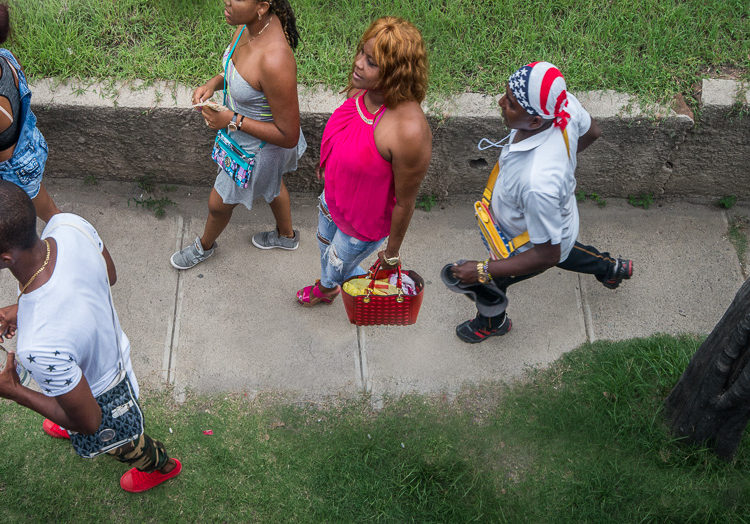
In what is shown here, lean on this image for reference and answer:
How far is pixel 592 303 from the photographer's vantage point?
4.17 metres

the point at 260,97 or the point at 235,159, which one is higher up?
the point at 260,97

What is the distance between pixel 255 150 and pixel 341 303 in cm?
114

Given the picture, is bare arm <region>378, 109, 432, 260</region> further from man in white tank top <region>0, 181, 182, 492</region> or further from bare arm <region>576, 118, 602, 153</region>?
man in white tank top <region>0, 181, 182, 492</region>

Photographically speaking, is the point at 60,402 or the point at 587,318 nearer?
the point at 60,402

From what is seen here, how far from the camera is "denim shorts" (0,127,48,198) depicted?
347 centimetres

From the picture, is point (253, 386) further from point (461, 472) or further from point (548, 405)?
point (548, 405)

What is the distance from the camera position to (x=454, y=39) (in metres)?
4.66

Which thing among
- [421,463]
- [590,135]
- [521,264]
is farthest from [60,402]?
[590,135]

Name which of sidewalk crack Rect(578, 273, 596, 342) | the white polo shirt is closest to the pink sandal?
the white polo shirt

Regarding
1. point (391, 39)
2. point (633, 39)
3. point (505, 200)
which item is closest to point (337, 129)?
point (391, 39)

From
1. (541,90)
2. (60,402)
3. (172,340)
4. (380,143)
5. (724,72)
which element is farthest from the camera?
(724,72)

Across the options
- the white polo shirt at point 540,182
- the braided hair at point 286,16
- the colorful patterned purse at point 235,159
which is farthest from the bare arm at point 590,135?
the colorful patterned purse at point 235,159

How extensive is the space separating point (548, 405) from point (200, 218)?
8.77ft

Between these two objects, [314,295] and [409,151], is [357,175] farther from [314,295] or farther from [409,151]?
[314,295]
